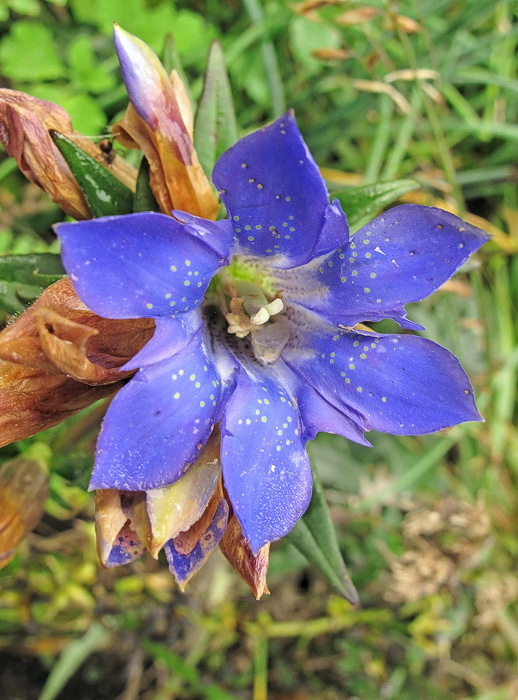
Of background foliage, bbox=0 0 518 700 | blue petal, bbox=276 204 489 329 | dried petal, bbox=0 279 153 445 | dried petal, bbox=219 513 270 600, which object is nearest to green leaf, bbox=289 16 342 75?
background foliage, bbox=0 0 518 700

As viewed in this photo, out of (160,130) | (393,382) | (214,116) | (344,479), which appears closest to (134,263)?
(160,130)

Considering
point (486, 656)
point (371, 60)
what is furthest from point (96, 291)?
point (486, 656)

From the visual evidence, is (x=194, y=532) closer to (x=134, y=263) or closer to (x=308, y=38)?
(x=134, y=263)

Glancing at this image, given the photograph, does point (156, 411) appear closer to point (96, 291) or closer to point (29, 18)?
point (96, 291)

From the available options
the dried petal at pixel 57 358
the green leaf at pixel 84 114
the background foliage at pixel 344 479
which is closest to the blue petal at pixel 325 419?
the dried petal at pixel 57 358

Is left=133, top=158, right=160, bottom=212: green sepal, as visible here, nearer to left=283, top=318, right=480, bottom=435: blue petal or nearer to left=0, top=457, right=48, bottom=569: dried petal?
left=283, top=318, right=480, bottom=435: blue petal

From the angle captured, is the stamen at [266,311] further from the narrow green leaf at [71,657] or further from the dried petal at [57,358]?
the narrow green leaf at [71,657]
